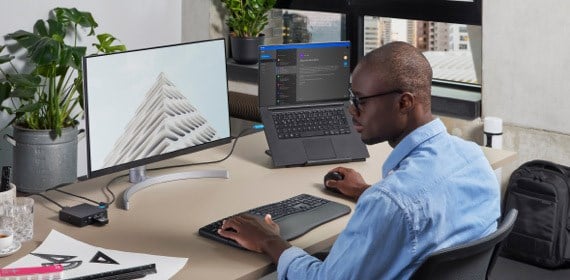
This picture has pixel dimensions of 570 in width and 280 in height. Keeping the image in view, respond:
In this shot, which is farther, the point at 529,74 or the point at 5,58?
the point at 5,58

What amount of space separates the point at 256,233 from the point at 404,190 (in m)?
0.58

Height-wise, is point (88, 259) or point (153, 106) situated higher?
point (153, 106)

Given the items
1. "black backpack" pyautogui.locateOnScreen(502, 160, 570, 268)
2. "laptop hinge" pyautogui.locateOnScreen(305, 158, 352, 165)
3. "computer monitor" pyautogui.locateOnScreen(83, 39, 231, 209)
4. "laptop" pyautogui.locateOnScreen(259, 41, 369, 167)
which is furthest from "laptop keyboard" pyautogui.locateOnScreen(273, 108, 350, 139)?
"black backpack" pyautogui.locateOnScreen(502, 160, 570, 268)

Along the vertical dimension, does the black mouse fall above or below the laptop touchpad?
below

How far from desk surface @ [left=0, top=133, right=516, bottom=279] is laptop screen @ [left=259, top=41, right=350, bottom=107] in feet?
0.80

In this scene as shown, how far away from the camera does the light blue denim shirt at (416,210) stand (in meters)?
1.87

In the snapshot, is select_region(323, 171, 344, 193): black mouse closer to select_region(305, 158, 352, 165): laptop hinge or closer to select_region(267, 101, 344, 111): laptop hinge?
select_region(305, 158, 352, 165): laptop hinge

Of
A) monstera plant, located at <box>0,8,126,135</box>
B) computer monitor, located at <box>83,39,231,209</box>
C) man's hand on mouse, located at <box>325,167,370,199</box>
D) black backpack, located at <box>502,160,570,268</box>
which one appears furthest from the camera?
monstera plant, located at <box>0,8,126,135</box>

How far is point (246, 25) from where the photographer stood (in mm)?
5004

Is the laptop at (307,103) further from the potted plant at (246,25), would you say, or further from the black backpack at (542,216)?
the potted plant at (246,25)

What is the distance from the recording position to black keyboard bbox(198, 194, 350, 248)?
244 cm

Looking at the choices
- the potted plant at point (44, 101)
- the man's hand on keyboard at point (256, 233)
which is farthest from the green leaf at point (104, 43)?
the man's hand on keyboard at point (256, 233)

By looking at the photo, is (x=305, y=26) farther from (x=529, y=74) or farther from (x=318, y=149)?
(x=318, y=149)

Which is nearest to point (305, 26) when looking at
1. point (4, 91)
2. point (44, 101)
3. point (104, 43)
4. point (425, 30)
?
point (425, 30)
